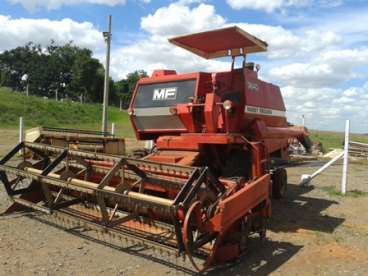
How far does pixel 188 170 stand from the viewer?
18.1 feet

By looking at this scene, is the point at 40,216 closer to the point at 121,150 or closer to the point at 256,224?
the point at 256,224

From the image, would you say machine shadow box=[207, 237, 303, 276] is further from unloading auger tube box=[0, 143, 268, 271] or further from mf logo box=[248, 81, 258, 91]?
mf logo box=[248, 81, 258, 91]

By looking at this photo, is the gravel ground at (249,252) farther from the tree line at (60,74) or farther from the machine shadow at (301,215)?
the tree line at (60,74)

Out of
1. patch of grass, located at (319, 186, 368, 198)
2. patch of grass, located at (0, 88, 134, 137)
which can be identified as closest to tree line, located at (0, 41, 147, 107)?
patch of grass, located at (0, 88, 134, 137)

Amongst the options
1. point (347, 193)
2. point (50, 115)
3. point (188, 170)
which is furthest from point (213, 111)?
point (50, 115)

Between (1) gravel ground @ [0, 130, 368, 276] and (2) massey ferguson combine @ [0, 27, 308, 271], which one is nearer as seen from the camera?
(2) massey ferguson combine @ [0, 27, 308, 271]

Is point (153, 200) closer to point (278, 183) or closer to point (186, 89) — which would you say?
point (186, 89)

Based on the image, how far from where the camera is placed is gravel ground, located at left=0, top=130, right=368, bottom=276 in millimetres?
5207

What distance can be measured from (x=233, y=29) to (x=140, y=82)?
1.97 m

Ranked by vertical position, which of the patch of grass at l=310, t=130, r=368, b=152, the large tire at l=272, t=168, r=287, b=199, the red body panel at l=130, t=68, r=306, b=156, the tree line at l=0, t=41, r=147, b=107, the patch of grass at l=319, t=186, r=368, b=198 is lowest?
the patch of grass at l=310, t=130, r=368, b=152

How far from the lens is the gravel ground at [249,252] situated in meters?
5.21

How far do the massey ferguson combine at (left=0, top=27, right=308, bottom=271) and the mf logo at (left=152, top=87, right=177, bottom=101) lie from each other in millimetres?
18

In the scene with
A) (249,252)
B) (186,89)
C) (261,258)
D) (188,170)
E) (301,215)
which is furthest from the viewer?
(301,215)

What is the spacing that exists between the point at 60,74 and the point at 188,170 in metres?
73.6
